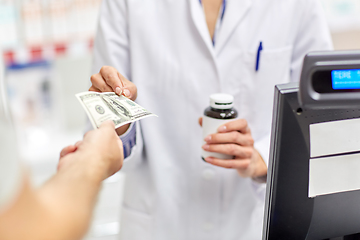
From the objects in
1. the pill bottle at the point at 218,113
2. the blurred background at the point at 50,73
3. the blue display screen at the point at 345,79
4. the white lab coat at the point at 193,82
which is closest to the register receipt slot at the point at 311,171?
the blue display screen at the point at 345,79

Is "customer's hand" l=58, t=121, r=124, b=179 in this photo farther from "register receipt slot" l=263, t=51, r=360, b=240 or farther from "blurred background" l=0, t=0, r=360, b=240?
"blurred background" l=0, t=0, r=360, b=240

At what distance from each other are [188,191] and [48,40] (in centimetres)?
155

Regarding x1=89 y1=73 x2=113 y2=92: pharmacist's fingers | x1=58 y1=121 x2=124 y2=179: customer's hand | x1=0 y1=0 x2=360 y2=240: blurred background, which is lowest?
x1=0 y1=0 x2=360 y2=240: blurred background

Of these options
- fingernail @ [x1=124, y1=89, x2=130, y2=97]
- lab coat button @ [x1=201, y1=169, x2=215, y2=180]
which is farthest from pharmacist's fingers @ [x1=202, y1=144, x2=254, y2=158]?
fingernail @ [x1=124, y1=89, x2=130, y2=97]

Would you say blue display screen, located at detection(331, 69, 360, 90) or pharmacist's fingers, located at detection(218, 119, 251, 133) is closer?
blue display screen, located at detection(331, 69, 360, 90)

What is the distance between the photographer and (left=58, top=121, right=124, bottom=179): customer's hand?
494 millimetres

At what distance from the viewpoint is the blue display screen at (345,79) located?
0.53 metres

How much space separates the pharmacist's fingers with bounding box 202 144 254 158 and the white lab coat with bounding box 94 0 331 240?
0.23ft

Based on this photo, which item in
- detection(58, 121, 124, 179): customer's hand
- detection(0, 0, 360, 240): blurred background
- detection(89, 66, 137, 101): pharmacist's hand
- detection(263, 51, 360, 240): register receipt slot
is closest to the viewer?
detection(58, 121, 124, 179): customer's hand

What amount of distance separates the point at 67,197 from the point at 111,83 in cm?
40

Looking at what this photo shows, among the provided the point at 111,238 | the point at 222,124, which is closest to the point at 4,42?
Answer: the point at 111,238

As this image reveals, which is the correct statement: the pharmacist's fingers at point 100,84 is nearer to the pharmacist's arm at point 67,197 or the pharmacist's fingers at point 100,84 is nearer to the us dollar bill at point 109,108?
the us dollar bill at point 109,108

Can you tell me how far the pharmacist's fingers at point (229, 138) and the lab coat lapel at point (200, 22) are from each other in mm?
270

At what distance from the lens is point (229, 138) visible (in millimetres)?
923
